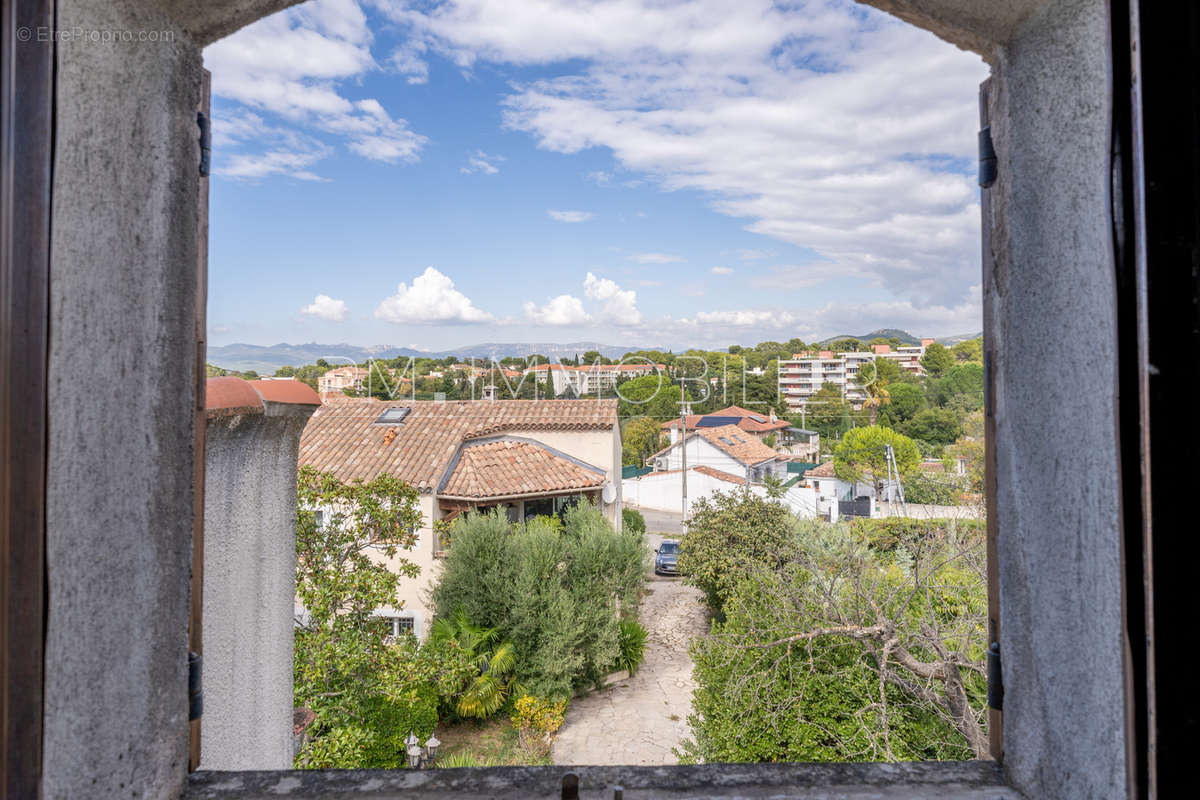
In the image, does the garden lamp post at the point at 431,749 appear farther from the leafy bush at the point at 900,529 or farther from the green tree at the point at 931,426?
the green tree at the point at 931,426

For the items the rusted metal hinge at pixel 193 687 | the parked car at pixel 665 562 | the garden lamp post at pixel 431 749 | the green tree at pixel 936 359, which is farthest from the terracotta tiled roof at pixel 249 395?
the green tree at pixel 936 359

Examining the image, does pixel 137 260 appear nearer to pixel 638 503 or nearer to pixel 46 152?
pixel 46 152

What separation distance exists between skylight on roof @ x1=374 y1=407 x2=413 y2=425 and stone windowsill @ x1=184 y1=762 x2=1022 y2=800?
10.9 metres

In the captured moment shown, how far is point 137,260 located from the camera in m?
0.92

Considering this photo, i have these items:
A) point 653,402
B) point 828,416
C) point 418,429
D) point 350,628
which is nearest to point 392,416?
point 418,429

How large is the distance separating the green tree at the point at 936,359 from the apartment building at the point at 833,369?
352 millimetres

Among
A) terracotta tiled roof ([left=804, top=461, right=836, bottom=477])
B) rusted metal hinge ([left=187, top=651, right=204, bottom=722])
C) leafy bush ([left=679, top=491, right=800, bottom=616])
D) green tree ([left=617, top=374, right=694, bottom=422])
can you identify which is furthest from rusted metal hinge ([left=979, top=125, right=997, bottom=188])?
green tree ([left=617, top=374, right=694, bottom=422])

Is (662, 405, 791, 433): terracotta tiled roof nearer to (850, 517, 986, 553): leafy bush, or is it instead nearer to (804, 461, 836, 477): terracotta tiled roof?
(804, 461, 836, 477): terracotta tiled roof

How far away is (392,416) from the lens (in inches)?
463

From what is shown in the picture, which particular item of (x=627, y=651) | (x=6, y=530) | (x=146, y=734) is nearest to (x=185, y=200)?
(x=6, y=530)

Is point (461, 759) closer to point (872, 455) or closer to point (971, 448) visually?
point (971, 448)

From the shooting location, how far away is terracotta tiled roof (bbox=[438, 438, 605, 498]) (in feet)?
32.4

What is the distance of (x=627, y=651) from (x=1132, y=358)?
31.1 feet

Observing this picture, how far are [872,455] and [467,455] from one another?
41.9 feet
